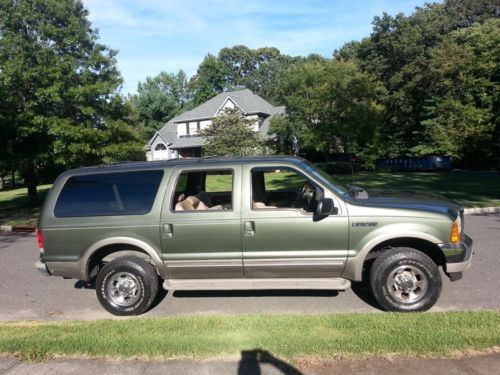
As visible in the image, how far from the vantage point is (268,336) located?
427 centimetres

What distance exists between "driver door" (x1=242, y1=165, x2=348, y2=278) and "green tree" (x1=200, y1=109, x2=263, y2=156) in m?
28.2

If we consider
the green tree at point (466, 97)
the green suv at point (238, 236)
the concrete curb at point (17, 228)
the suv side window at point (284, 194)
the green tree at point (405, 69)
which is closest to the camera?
the green suv at point (238, 236)

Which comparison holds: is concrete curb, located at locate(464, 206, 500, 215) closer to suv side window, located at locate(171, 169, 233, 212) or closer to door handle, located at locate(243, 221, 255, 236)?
suv side window, located at locate(171, 169, 233, 212)

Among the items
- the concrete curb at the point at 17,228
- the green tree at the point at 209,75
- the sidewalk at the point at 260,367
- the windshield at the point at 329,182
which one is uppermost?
the green tree at the point at 209,75

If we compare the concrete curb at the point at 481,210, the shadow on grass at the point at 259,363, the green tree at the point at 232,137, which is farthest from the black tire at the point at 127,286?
the green tree at the point at 232,137

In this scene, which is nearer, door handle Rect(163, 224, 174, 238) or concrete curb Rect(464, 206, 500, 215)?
door handle Rect(163, 224, 174, 238)

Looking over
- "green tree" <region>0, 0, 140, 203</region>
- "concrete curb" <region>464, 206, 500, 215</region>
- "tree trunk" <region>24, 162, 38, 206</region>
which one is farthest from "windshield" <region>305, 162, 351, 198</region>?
"tree trunk" <region>24, 162, 38, 206</region>

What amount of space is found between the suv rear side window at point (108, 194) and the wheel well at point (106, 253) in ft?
1.49

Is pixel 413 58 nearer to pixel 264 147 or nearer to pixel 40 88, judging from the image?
pixel 264 147

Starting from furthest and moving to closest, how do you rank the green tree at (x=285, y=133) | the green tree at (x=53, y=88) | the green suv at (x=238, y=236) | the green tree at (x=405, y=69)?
the green tree at (x=405, y=69) < the green tree at (x=285, y=133) < the green tree at (x=53, y=88) < the green suv at (x=238, y=236)

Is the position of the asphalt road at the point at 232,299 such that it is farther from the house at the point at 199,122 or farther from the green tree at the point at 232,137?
the house at the point at 199,122

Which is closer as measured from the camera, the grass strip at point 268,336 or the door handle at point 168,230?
the grass strip at point 268,336

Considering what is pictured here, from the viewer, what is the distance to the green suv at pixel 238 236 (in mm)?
4910

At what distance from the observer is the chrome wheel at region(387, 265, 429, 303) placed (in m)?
4.91
